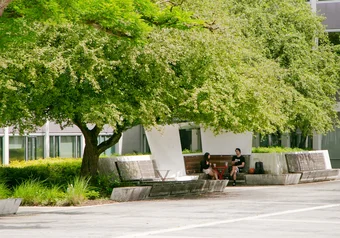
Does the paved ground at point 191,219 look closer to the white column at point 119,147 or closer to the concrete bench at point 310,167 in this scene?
the concrete bench at point 310,167

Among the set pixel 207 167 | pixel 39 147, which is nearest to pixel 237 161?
pixel 207 167

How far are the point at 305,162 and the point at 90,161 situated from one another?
44.8ft

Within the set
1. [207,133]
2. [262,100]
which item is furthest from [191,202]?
[207,133]

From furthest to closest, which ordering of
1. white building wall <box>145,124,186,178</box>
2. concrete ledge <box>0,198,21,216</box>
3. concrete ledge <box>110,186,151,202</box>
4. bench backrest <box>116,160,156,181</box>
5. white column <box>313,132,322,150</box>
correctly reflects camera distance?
white column <box>313,132,322,150</box> < white building wall <box>145,124,186,178</box> < bench backrest <box>116,160,156,181</box> < concrete ledge <box>110,186,151,202</box> < concrete ledge <box>0,198,21,216</box>

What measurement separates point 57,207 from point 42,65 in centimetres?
372

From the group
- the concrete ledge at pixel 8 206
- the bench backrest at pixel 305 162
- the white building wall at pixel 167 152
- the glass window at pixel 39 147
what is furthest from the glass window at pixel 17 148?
the concrete ledge at pixel 8 206

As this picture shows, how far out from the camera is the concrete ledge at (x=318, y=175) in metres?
35.6

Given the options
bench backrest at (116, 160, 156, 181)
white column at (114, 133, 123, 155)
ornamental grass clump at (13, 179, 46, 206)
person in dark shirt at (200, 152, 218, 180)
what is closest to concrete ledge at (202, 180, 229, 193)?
bench backrest at (116, 160, 156, 181)

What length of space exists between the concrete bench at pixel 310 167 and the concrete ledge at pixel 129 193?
1232cm

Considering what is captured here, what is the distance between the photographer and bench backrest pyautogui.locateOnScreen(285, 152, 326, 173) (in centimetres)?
3622

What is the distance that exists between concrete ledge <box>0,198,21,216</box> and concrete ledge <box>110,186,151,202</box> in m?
4.20

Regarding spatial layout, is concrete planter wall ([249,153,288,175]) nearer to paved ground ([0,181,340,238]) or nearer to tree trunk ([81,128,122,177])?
paved ground ([0,181,340,238])

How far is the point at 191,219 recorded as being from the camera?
1753 centimetres

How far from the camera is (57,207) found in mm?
22375
